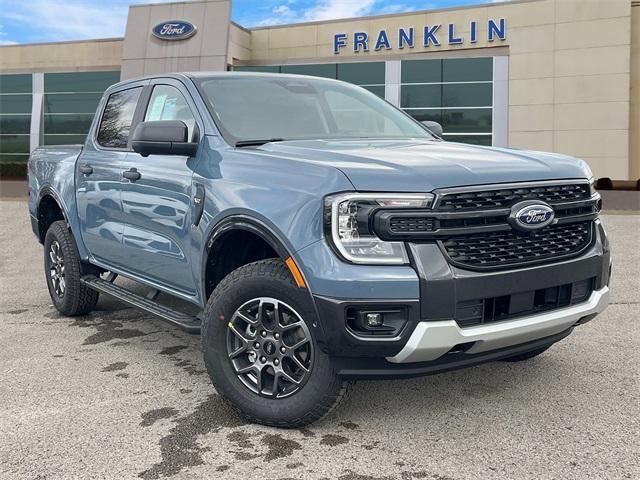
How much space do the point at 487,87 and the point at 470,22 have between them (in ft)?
15.9

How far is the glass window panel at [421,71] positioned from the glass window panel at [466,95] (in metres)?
0.75

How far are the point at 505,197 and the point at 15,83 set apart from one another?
42.0 meters

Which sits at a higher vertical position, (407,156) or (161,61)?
(161,61)

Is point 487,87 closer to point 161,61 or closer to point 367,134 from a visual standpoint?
point 161,61

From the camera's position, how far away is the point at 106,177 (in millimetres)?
5059

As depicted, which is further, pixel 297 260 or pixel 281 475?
pixel 297 260

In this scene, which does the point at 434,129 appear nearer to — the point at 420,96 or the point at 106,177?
the point at 106,177

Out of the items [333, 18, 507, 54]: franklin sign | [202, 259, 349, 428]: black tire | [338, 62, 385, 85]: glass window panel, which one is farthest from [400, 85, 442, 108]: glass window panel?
[202, 259, 349, 428]: black tire

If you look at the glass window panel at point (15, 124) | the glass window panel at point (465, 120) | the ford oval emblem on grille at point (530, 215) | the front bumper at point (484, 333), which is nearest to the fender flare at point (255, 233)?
the front bumper at point (484, 333)

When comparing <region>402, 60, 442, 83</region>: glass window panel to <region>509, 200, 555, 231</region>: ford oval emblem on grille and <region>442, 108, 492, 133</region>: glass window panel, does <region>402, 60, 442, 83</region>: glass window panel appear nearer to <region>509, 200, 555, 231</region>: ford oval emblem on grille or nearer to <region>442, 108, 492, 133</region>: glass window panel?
<region>442, 108, 492, 133</region>: glass window panel

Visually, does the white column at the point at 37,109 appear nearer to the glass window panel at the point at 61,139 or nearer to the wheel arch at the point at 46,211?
the glass window panel at the point at 61,139

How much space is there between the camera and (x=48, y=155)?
626cm

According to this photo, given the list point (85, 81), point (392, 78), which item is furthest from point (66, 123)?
point (392, 78)

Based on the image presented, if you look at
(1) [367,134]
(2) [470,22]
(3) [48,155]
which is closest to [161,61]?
(2) [470,22]
